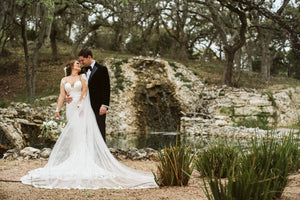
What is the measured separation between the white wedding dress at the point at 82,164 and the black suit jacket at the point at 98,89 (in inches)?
5.4

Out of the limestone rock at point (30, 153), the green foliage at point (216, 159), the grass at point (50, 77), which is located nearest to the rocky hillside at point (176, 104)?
the grass at point (50, 77)

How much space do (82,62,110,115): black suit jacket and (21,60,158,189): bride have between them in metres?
0.13

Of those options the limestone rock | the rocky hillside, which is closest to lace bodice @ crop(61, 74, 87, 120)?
the limestone rock

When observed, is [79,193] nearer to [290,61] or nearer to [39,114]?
[39,114]

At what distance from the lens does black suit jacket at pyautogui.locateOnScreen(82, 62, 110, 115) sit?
5.02 metres

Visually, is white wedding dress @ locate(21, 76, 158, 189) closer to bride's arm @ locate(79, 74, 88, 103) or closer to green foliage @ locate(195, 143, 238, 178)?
bride's arm @ locate(79, 74, 88, 103)

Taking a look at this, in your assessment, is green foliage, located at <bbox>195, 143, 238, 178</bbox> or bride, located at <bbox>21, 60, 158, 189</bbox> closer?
bride, located at <bbox>21, 60, 158, 189</bbox>

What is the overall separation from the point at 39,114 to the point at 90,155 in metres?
7.94

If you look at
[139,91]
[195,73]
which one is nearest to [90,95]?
[139,91]

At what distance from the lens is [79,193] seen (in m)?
3.50

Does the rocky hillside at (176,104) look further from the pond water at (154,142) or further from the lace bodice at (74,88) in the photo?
the lace bodice at (74,88)

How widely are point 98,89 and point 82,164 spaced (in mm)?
1400

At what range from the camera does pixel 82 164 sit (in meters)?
4.47

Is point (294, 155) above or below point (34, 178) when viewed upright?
above
